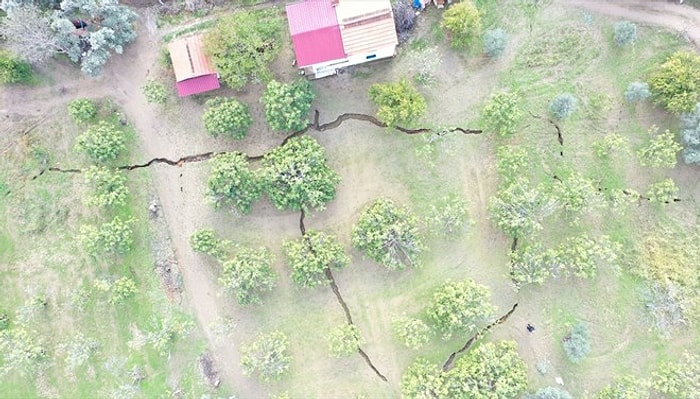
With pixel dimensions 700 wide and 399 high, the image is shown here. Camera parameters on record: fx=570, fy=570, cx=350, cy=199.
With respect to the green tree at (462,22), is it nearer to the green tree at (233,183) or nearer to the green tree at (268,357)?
the green tree at (233,183)

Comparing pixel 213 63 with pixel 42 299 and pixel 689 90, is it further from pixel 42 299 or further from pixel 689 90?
pixel 689 90

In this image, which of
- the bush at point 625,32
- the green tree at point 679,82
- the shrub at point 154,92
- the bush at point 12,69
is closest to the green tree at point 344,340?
the shrub at point 154,92

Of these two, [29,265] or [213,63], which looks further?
[29,265]

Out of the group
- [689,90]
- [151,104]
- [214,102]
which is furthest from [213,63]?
[689,90]

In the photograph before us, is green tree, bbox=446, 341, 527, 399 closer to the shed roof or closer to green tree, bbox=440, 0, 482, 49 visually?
green tree, bbox=440, 0, 482, 49

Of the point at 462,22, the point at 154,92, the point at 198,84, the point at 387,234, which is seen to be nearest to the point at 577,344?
the point at 387,234

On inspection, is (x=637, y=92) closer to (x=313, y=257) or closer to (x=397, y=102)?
(x=397, y=102)
